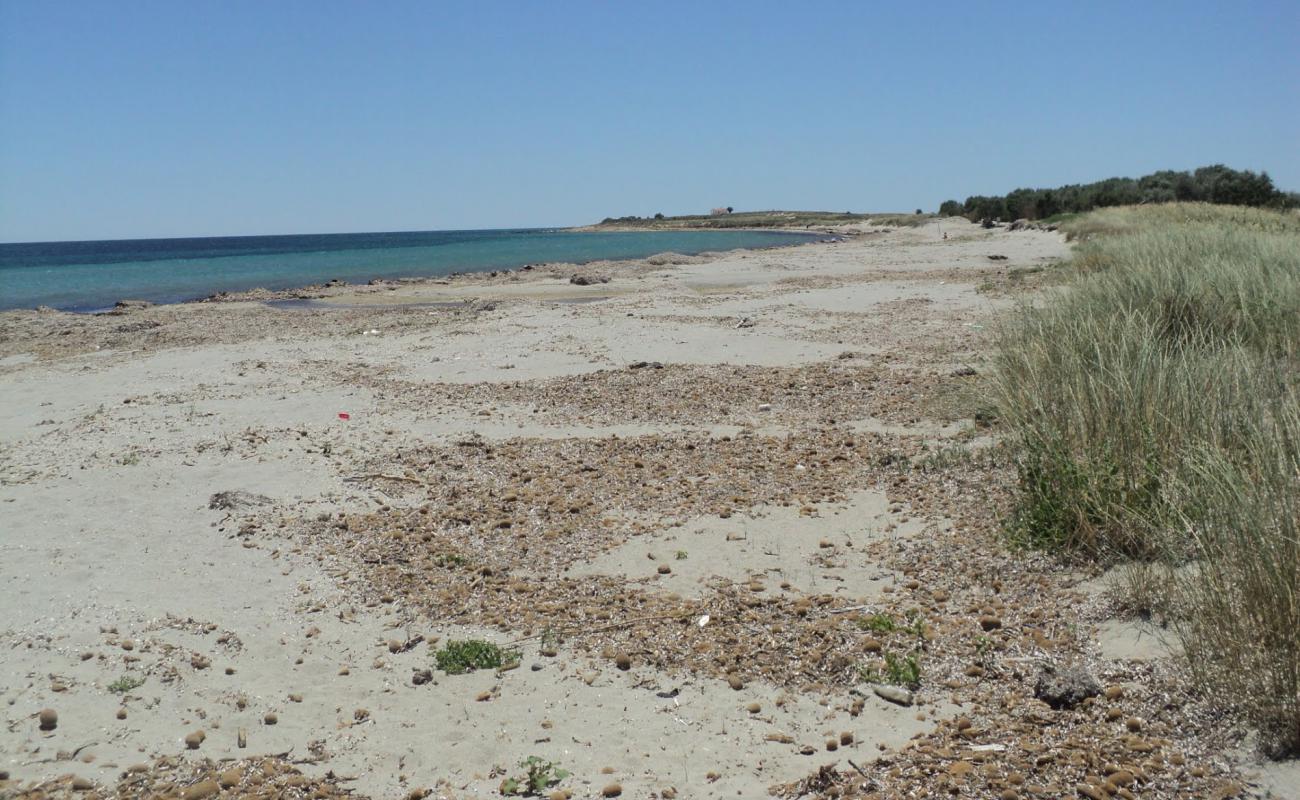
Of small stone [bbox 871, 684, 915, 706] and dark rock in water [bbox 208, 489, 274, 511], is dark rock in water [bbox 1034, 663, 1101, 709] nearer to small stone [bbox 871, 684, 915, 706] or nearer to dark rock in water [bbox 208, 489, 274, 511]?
small stone [bbox 871, 684, 915, 706]

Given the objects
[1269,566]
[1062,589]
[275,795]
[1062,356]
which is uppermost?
[1062,356]

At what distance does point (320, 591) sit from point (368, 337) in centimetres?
1094

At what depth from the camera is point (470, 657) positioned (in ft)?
14.2

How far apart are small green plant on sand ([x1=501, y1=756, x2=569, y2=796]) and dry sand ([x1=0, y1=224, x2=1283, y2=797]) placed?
0.06 meters

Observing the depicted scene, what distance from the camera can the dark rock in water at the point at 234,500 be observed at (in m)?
6.54

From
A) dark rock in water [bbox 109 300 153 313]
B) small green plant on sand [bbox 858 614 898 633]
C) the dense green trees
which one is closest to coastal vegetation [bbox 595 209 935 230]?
the dense green trees

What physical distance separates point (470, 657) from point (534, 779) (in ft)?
3.48

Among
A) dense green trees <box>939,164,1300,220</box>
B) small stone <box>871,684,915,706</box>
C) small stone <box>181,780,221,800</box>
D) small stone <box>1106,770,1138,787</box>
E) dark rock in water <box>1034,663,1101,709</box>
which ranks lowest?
small stone <box>181,780,221,800</box>

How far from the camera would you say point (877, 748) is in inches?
135

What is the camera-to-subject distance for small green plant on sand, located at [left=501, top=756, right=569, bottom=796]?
3.34 metres

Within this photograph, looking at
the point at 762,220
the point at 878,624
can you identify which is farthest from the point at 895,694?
the point at 762,220

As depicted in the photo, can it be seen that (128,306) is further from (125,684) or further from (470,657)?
(470,657)

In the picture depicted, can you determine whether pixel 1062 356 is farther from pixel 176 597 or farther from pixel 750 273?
pixel 750 273

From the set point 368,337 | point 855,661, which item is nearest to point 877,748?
point 855,661
